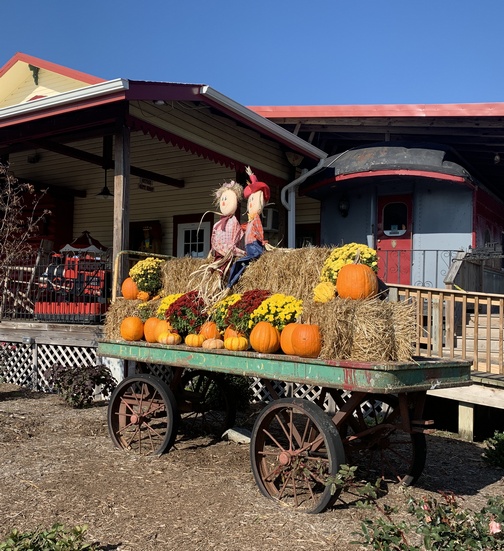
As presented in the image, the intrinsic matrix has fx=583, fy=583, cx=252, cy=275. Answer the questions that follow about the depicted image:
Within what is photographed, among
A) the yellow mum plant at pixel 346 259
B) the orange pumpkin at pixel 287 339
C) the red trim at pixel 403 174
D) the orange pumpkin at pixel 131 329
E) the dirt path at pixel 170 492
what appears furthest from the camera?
the red trim at pixel 403 174

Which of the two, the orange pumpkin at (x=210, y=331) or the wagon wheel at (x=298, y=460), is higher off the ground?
the orange pumpkin at (x=210, y=331)

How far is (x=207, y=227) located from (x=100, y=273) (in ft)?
14.0

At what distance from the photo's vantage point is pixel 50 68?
44.2 feet

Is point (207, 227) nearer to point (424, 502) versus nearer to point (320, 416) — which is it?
point (320, 416)

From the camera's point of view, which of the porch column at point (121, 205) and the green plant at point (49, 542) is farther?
the porch column at point (121, 205)

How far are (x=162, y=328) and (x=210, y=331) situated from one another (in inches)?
24.3

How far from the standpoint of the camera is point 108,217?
14633 millimetres

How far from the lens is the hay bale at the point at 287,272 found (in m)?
5.45

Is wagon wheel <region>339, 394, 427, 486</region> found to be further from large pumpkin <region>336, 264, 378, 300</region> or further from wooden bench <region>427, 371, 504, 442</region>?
wooden bench <region>427, 371, 504, 442</region>

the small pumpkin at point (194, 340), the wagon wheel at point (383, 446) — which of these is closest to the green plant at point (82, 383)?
the small pumpkin at point (194, 340)

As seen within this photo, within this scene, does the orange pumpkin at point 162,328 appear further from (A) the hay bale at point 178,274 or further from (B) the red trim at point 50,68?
(B) the red trim at point 50,68

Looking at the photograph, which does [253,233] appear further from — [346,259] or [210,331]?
[346,259]

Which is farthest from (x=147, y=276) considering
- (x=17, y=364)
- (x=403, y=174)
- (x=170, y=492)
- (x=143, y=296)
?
(x=403, y=174)

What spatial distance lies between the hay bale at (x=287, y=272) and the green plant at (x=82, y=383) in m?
3.02
